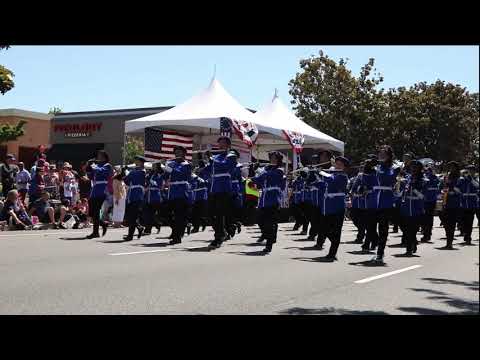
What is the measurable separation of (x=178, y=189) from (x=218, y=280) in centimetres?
483

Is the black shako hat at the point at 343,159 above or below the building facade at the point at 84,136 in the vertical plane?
below

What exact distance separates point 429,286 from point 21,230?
10.8 metres

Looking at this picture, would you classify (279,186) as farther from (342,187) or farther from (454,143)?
(454,143)

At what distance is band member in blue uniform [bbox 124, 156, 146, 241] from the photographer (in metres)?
13.9

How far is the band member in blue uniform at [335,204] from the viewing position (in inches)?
431

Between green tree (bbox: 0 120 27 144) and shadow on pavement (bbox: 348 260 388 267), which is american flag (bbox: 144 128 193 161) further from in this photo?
shadow on pavement (bbox: 348 260 388 267)

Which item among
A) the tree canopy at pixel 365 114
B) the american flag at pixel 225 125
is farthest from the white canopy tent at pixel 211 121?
the tree canopy at pixel 365 114

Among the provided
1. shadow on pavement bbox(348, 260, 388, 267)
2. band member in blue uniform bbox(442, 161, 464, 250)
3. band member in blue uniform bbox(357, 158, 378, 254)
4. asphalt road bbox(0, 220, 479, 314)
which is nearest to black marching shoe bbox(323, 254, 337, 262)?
asphalt road bbox(0, 220, 479, 314)

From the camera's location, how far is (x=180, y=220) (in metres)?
13.1

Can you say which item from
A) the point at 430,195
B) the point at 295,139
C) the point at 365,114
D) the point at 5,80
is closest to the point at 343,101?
the point at 365,114

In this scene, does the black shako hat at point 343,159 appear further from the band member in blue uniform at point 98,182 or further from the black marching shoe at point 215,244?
the band member in blue uniform at point 98,182

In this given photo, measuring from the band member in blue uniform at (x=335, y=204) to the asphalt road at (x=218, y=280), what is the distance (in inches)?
15.6
